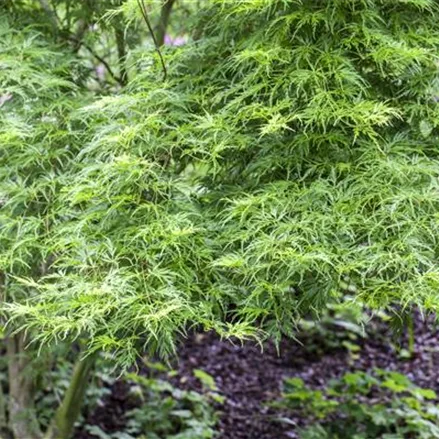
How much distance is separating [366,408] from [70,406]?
1.27m

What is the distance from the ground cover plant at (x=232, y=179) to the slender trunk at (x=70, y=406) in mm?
812

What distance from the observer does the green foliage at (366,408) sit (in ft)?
8.92

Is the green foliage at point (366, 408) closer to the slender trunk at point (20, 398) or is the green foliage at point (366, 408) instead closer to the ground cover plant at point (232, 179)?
the slender trunk at point (20, 398)

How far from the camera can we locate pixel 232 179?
1.36m

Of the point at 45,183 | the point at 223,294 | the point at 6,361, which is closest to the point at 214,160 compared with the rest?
the point at 223,294

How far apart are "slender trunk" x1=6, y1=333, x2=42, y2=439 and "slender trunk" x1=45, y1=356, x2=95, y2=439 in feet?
0.27

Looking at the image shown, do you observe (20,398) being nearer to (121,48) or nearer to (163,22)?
(121,48)

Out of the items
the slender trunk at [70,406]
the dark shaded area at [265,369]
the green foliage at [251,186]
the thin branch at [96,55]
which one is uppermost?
the thin branch at [96,55]

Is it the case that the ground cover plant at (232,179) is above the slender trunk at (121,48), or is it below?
below

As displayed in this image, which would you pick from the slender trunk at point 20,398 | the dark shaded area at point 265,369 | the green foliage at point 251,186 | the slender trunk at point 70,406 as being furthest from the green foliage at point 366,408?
the green foliage at point 251,186

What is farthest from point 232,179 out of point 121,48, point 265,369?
point 265,369

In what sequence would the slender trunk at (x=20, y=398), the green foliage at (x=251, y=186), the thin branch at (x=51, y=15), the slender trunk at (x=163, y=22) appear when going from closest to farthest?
the green foliage at (x=251, y=186), the thin branch at (x=51, y=15), the slender trunk at (x=163, y=22), the slender trunk at (x=20, y=398)

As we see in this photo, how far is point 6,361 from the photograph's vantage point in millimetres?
2338

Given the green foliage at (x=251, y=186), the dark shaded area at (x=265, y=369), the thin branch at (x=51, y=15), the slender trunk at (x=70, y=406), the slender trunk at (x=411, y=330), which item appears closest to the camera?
the green foliage at (x=251, y=186)
